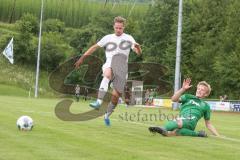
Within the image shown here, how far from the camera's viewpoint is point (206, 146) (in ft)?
27.8

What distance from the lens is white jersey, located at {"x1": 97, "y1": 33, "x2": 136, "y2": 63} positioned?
1190 cm

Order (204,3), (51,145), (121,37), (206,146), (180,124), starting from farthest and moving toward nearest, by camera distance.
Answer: (204,3) < (121,37) < (180,124) < (206,146) < (51,145)

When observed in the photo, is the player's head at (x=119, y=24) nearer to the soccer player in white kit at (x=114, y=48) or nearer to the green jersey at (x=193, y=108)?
the soccer player in white kit at (x=114, y=48)

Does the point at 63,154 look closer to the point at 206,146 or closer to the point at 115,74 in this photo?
the point at 206,146

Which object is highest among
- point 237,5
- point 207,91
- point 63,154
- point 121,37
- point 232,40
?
point 237,5

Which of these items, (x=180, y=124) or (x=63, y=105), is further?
(x=63, y=105)

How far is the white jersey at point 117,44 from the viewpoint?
11.9m

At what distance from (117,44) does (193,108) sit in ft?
8.37

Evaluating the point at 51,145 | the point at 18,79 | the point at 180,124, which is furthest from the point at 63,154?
the point at 18,79

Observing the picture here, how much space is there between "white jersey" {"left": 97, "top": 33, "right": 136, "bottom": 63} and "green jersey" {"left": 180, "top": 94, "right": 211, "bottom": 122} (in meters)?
2.11

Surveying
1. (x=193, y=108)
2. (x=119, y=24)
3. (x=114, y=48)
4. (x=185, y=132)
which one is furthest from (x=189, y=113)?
(x=119, y=24)

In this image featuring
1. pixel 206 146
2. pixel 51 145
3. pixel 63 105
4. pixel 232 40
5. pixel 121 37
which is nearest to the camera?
pixel 51 145

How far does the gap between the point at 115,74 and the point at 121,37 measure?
0.85 m

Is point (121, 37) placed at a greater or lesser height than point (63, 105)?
greater
